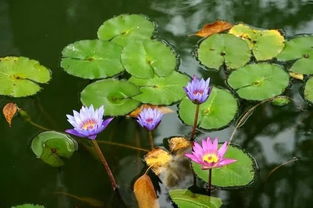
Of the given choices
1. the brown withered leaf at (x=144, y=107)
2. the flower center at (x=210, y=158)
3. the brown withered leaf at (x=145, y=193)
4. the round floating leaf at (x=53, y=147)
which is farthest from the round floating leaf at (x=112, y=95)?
the flower center at (x=210, y=158)

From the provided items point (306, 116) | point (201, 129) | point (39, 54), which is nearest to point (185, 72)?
point (201, 129)

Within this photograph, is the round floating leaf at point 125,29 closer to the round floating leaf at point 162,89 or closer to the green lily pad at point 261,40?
the round floating leaf at point 162,89

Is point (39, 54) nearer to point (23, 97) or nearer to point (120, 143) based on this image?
point (23, 97)

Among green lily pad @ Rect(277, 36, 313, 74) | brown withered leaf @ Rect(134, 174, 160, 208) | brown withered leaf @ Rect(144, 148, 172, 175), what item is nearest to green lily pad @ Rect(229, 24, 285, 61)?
green lily pad @ Rect(277, 36, 313, 74)

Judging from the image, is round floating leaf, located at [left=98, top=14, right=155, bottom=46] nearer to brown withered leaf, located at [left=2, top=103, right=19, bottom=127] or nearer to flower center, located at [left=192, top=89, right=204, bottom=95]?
brown withered leaf, located at [left=2, top=103, right=19, bottom=127]

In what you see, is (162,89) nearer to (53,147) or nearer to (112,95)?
(112,95)

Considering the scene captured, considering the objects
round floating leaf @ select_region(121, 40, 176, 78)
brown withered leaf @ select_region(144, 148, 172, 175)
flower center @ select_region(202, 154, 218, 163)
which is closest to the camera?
flower center @ select_region(202, 154, 218, 163)
